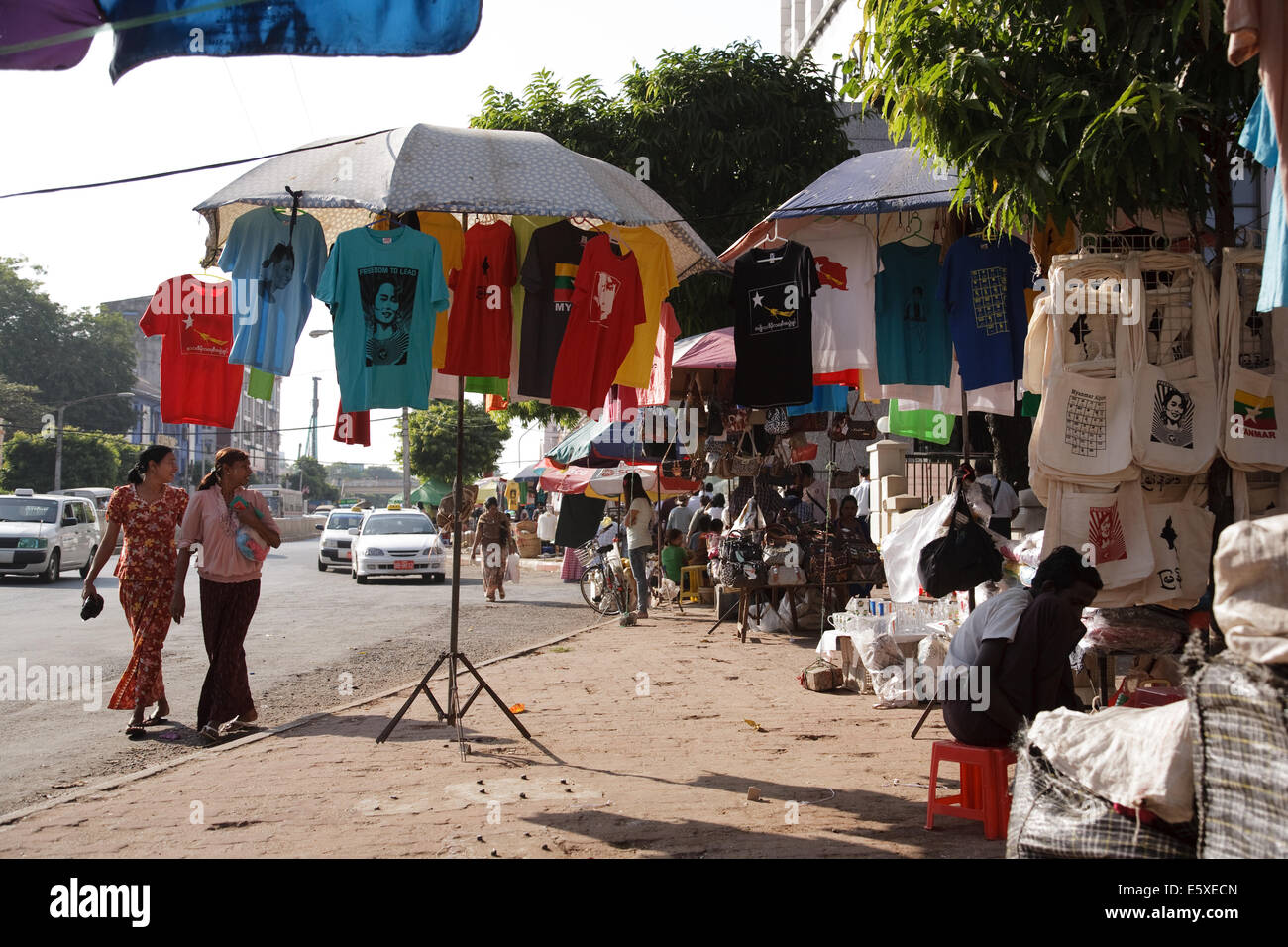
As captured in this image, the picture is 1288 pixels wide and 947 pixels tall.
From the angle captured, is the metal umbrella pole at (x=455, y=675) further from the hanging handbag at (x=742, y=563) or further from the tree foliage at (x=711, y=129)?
the tree foliage at (x=711, y=129)

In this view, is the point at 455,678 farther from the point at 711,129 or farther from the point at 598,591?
→ the point at 711,129

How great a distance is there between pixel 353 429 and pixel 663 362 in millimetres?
2837

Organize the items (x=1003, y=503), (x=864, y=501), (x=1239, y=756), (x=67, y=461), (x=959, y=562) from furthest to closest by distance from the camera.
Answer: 1. (x=67, y=461)
2. (x=864, y=501)
3. (x=1003, y=503)
4. (x=959, y=562)
5. (x=1239, y=756)

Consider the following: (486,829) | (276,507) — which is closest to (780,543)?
(486,829)

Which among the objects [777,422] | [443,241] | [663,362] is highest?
[443,241]

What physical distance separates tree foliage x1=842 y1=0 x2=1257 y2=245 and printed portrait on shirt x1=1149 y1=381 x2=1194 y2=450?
34.9 inches

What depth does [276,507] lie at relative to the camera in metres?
77.8

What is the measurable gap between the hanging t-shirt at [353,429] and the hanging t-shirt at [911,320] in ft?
Result: 12.6

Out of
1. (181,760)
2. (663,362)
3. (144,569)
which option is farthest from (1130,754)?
(144,569)

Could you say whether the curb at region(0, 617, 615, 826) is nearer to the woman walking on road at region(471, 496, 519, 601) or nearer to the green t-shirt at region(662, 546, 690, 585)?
the green t-shirt at region(662, 546, 690, 585)

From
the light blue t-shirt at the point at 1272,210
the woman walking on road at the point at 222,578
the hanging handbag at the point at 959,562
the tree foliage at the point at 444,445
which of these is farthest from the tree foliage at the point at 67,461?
the light blue t-shirt at the point at 1272,210

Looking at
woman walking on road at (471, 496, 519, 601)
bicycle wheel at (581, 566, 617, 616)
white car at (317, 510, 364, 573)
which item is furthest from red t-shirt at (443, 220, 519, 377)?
white car at (317, 510, 364, 573)

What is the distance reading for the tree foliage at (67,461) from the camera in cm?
4853

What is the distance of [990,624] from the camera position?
5.25 meters
